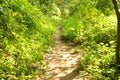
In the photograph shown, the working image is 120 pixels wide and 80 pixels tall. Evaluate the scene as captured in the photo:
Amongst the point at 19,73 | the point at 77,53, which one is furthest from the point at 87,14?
the point at 19,73

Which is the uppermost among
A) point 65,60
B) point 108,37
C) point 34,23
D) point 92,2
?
point 92,2

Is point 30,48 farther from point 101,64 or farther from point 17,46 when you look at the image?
point 101,64

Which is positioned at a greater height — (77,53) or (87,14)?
(87,14)

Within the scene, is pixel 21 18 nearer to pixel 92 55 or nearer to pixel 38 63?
pixel 38 63

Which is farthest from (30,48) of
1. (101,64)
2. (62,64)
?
(101,64)

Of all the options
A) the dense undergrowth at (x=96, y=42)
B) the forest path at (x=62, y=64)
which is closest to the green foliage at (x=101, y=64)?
the dense undergrowth at (x=96, y=42)

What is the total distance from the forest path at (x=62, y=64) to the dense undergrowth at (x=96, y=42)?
0.48 metres

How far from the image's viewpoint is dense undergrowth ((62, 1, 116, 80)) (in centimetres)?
711

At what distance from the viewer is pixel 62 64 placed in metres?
9.40

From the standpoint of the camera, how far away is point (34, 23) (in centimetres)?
1243

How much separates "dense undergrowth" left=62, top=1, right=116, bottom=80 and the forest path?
0.48 m

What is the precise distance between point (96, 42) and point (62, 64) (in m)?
2.22

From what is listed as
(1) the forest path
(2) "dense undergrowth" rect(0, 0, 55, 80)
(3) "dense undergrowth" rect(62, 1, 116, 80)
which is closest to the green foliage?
(3) "dense undergrowth" rect(62, 1, 116, 80)

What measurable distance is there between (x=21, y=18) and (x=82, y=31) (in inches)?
169
